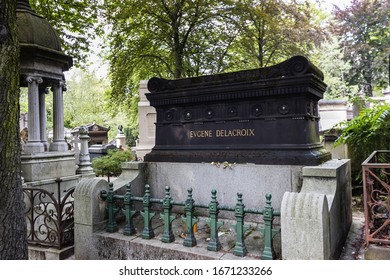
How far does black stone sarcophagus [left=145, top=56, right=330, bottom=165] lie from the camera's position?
4.14m

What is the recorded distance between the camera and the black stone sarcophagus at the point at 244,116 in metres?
4.14

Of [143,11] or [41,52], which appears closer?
[41,52]

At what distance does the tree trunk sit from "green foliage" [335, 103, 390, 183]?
20.0 feet

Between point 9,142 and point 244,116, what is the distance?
3.26 metres

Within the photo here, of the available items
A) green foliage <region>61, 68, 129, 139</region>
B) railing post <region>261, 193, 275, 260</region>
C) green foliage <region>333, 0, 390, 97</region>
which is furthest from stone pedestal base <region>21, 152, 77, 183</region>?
green foliage <region>61, 68, 129, 139</region>

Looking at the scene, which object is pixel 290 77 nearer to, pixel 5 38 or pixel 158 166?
pixel 158 166

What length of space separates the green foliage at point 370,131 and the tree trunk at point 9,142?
20.0ft

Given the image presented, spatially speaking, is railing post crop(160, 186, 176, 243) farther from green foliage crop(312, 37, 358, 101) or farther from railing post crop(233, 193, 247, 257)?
green foliage crop(312, 37, 358, 101)

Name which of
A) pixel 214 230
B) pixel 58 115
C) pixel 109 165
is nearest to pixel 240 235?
pixel 214 230

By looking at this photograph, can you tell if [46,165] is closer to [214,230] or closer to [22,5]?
[22,5]

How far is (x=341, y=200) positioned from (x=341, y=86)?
28.9m

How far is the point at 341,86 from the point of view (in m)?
28.9
